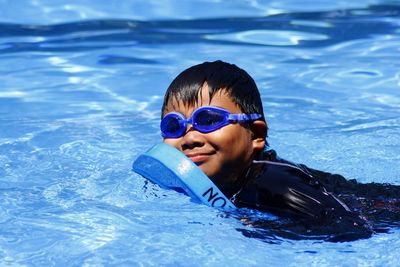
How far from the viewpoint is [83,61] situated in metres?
7.48

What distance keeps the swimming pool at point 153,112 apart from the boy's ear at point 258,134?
380mm

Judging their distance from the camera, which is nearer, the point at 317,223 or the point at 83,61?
the point at 317,223

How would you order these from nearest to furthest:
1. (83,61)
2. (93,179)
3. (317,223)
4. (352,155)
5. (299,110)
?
(317,223) → (93,179) → (352,155) → (299,110) → (83,61)

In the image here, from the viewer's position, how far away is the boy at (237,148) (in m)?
3.88

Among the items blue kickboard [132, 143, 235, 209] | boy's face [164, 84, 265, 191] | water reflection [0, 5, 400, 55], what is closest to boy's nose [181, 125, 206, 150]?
boy's face [164, 84, 265, 191]

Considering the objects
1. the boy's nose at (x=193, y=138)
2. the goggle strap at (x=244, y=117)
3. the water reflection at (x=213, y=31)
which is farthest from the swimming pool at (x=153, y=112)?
the goggle strap at (x=244, y=117)

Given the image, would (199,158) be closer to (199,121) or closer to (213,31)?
(199,121)

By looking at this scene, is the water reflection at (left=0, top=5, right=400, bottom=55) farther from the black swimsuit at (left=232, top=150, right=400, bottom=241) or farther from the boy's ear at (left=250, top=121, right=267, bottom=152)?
the black swimsuit at (left=232, top=150, right=400, bottom=241)

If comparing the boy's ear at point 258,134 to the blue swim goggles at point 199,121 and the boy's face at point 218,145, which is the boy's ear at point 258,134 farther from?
the blue swim goggles at point 199,121

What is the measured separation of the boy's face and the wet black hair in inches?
0.9

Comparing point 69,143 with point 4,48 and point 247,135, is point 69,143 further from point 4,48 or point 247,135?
point 4,48

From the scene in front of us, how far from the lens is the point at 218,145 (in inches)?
161

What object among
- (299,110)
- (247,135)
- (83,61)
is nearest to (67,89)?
(83,61)

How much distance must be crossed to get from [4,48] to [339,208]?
15.1 ft
